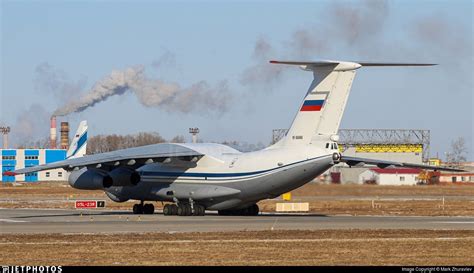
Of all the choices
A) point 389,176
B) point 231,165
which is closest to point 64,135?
point 389,176

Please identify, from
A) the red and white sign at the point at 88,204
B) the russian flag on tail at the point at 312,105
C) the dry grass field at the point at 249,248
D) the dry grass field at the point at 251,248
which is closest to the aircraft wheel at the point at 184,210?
the russian flag on tail at the point at 312,105

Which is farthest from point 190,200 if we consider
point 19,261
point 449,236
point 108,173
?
point 19,261

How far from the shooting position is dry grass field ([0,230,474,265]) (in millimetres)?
22031

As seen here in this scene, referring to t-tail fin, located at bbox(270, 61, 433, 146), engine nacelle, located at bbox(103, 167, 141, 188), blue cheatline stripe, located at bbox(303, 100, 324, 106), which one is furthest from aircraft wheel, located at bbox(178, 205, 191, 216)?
blue cheatline stripe, located at bbox(303, 100, 324, 106)

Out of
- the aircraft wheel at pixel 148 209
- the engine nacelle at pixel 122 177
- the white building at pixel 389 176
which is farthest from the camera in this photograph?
the white building at pixel 389 176

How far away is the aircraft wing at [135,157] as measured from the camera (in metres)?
44.5

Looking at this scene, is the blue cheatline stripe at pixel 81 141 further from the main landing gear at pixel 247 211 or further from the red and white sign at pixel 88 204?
the main landing gear at pixel 247 211

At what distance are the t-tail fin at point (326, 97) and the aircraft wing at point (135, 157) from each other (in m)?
7.10

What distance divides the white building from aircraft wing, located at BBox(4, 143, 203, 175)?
89.6 ft

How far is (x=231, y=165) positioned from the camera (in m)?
44.6

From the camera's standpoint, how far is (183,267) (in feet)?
67.1

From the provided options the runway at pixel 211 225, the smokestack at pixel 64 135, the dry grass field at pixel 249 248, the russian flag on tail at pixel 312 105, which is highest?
the smokestack at pixel 64 135

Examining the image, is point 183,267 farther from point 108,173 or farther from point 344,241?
point 108,173

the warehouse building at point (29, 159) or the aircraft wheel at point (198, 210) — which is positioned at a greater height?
the warehouse building at point (29, 159)
